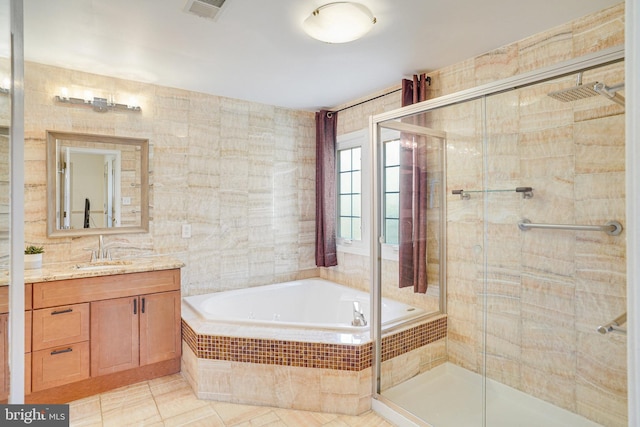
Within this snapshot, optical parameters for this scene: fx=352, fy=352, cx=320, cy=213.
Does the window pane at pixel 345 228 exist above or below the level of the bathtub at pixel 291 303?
above

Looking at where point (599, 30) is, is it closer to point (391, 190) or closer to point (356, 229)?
point (391, 190)

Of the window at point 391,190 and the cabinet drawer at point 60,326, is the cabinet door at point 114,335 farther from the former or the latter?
the window at point 391,190

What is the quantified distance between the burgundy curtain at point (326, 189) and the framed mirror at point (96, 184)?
5.35 feet

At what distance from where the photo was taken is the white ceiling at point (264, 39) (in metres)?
1.88

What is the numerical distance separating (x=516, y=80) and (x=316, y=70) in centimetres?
150

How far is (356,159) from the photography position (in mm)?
3600

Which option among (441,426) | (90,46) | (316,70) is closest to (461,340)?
(441,426)

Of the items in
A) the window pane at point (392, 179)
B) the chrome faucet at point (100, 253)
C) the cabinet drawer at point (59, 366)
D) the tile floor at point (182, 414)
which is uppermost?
the window pane at point (392, 179)

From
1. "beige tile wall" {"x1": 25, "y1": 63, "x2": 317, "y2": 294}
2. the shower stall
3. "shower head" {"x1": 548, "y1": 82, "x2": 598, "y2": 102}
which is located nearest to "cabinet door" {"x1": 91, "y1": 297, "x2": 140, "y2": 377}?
"beige tile wall" {"x1": 25, "y1": 63, "x2": 317, "y2": 294}

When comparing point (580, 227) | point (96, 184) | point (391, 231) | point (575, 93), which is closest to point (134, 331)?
point (96, 184)

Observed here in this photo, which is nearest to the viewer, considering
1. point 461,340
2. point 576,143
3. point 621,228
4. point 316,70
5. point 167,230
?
point 621,228

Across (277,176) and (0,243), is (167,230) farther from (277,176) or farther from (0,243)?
(0,243)

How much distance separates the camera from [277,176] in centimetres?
365

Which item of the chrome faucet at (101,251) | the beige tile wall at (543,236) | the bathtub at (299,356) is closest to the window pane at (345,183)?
the beige tile wall at (543,236)
